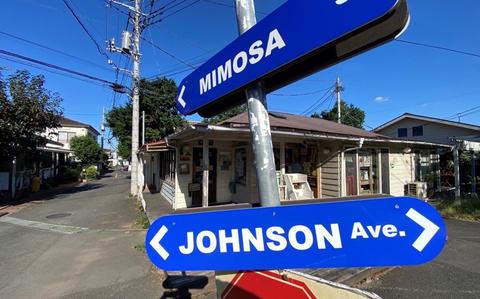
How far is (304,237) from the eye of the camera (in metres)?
1.03

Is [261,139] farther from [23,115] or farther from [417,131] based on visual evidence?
[417,131]

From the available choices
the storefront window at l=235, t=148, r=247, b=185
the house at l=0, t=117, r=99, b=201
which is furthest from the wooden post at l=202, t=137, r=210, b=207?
the house at l=0, t=117, r=99, b=201

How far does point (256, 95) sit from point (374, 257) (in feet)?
2.90

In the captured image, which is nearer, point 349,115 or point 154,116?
point 154,116

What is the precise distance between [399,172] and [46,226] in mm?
13567

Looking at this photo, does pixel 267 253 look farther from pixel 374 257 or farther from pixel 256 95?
pixel 256 95

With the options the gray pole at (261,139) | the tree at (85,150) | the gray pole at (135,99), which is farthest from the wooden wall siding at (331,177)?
the tree at (85,150)

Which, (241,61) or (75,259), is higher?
(241,61)

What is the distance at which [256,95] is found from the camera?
4.53 ft

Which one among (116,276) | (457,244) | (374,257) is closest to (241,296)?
(374,257)

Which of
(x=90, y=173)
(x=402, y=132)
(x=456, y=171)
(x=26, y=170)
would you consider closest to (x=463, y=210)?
(x=456, y=171)

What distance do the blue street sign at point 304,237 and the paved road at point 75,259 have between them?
3198 millimetres

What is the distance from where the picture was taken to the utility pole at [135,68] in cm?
1380

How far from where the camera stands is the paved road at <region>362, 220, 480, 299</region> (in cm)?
355
